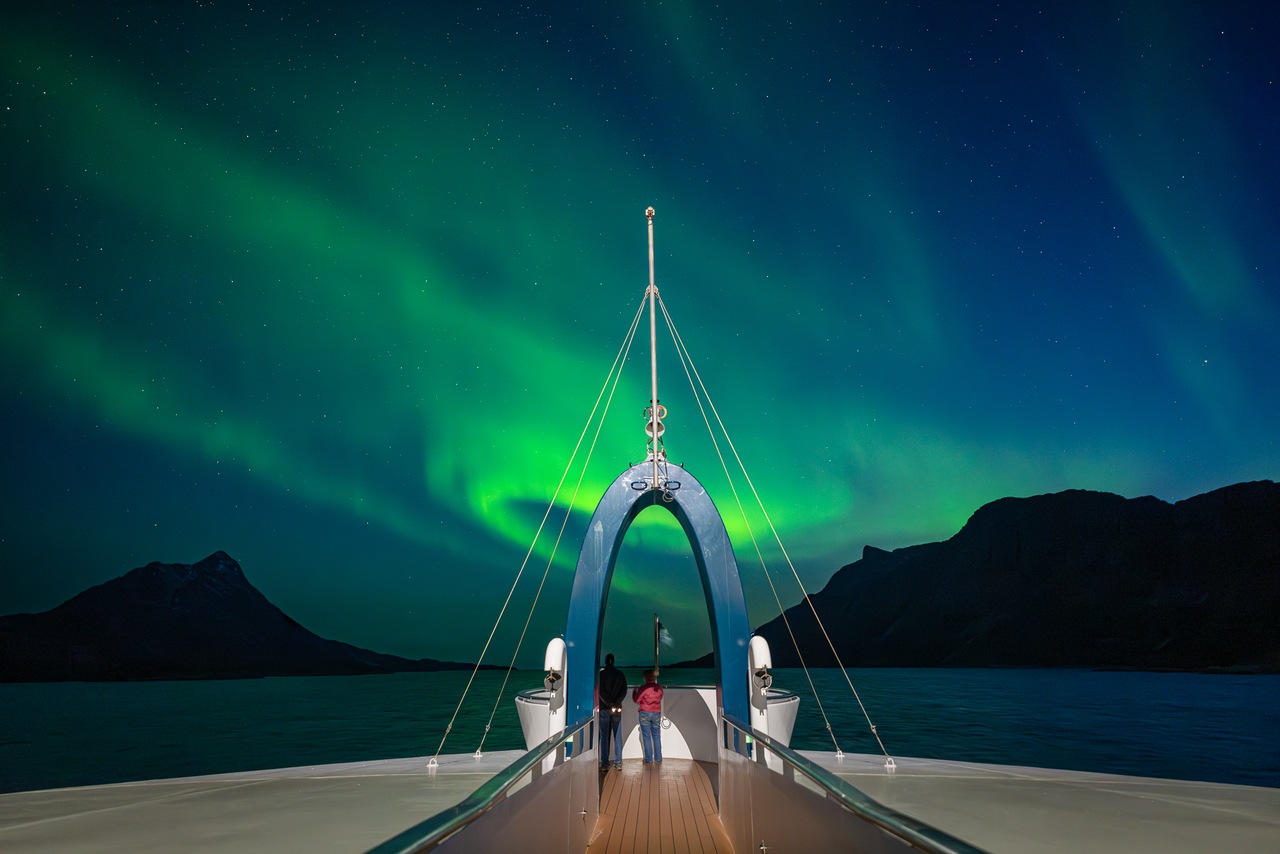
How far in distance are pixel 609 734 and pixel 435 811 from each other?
5.18 meters

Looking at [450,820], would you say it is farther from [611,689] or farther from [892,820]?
[611,689]

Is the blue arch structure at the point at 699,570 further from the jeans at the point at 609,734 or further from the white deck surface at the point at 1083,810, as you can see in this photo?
the white deck surface at the point at 1083,810

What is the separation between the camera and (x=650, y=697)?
8766 mm

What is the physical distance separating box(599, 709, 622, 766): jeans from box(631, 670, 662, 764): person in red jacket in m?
0.32

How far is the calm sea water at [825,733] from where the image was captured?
3134 centimetres

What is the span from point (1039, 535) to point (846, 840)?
530 feet

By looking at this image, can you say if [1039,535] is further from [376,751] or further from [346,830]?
[346,830]

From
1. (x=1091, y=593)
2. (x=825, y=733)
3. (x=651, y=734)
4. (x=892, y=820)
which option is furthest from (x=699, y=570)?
(x=1091, y=593)

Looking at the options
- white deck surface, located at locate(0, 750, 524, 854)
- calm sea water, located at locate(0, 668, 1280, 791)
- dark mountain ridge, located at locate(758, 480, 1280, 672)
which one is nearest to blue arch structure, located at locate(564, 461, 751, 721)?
white deck surface, located at locate(0, 750, 524, 854)

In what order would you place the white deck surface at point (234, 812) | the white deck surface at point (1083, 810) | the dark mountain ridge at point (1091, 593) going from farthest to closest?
the dark mountain ridge at point (1091, 593), the white deck surface at point (234, 812), the white deck surface at point (1083, 810)

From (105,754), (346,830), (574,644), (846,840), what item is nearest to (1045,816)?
(846,840)

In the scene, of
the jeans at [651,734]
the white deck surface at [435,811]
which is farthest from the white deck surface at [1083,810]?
the jeans at [651,734]

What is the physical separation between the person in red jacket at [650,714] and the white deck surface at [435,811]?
112 inches

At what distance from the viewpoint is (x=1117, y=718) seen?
4894 cm
